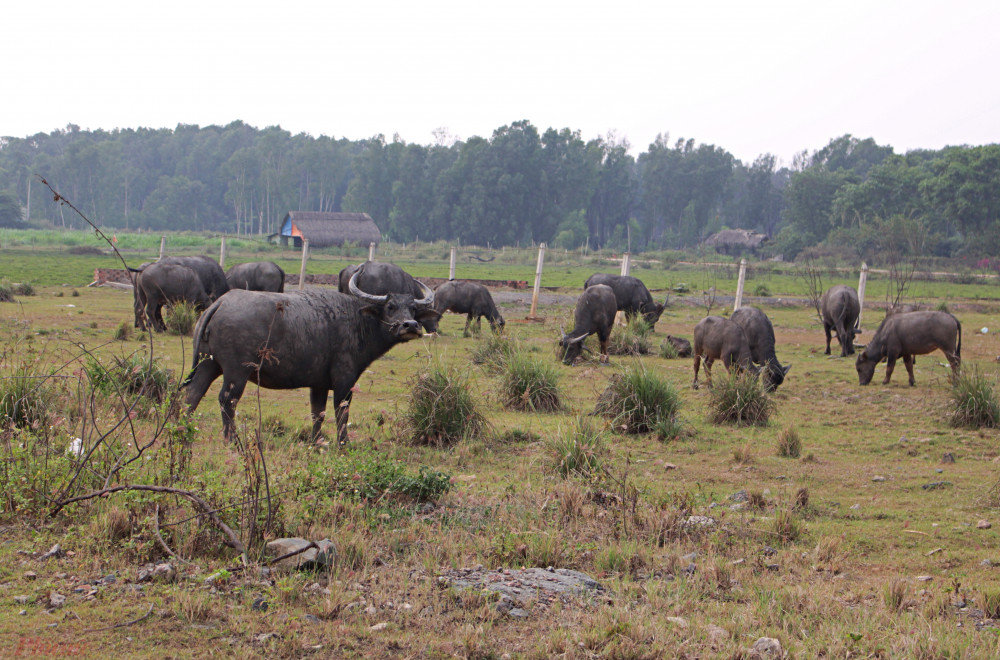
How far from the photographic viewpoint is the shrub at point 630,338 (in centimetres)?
1731

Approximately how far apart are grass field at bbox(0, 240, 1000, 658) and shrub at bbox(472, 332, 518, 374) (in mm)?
2554

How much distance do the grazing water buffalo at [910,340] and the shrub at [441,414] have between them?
882 cm

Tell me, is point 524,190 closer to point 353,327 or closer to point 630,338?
point 630,338

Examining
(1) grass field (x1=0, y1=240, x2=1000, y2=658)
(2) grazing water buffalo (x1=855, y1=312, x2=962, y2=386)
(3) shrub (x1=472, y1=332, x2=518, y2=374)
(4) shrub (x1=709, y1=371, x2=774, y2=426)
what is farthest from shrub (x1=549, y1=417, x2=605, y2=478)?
(2) grazing water buffalo (x1=855, y1=312, x2=962, y2=386)

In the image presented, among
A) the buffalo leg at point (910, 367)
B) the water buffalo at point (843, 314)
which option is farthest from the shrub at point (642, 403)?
the water buffalo at point (843, 314)

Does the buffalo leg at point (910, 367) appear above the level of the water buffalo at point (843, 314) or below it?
below

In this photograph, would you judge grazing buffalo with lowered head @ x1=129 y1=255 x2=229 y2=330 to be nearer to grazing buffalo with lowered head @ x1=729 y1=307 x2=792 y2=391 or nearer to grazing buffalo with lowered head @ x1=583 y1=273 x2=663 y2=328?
grazing buffalo with lowered head @ x1=583 y1=273 x2=663 y2=328

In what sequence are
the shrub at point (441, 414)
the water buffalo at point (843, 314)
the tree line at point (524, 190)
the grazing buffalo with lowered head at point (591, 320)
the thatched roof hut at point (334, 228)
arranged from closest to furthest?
the shrub at point (441, 414), the grazing buffalo with lowered head at point (591, 320), the water buffalo at point (843, 314), the thatched roof hut at point (334, 228), the tree line at point (524, 190)

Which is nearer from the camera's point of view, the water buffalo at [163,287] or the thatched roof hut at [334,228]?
the water buffalo at [163,287]

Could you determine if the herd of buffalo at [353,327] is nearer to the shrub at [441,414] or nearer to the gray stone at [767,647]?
the shrub at [441,414]

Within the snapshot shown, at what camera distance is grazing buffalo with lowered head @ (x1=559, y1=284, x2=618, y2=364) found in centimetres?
1548

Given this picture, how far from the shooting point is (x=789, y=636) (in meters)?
4.26

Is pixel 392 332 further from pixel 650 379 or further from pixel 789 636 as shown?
pixel 789 636

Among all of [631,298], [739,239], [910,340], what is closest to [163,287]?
[631,298]
